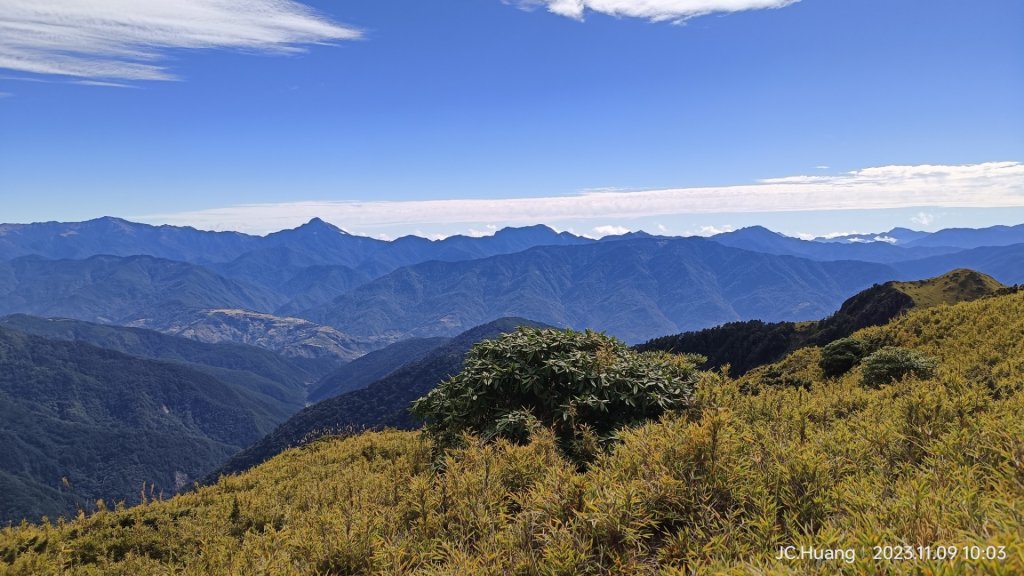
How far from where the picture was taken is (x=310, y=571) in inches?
242

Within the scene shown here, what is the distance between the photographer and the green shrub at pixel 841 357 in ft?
76.7

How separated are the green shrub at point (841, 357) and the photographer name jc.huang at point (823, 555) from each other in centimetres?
2271

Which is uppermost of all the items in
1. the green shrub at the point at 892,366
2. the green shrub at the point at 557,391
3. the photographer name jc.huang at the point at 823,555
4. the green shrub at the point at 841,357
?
the photographer name jc.huang at the point at 823,555

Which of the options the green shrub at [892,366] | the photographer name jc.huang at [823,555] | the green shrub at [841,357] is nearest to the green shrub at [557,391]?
the photographer name jc.huang at [823,555]

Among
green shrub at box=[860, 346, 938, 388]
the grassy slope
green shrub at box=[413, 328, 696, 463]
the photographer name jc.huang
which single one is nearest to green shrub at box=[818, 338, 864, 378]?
green shrub at box=[860, 346, 938, 388]

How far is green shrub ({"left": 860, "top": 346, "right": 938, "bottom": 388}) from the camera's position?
15.4 meters

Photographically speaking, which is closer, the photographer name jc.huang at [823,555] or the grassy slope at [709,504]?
the photographer name jc.huang at [823,555]

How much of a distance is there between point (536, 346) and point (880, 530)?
28.9ft

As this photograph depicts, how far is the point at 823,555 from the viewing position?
388cm

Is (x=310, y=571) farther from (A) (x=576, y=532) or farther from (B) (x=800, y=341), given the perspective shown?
(B) (x=800, y=341)

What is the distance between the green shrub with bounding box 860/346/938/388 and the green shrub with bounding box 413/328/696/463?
7.45 metres

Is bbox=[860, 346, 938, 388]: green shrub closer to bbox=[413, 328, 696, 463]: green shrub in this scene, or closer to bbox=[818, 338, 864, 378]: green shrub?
bbox=[818, 338, 864, 378]: green shrub

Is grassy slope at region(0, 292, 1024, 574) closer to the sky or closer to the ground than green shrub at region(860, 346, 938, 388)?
closer to the sky

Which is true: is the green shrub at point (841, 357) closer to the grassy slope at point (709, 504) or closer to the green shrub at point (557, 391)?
the grassy slope at point (709, 504)
